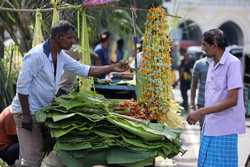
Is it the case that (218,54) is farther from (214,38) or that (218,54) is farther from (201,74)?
(201,74)

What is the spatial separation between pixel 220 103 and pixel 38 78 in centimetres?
161

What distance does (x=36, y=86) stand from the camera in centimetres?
561

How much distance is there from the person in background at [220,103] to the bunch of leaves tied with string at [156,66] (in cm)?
135

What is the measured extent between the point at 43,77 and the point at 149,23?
2.00 meters

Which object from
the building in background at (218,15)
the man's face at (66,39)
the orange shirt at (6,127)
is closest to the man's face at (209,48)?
the man's face at (66,39)

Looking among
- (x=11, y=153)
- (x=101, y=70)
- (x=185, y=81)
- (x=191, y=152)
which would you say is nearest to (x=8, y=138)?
(x=11, y=153)

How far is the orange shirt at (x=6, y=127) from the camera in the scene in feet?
20.7

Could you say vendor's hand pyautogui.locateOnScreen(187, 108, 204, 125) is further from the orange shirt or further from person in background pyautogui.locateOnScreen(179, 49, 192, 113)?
person in background pyautogui.locateOnScreen(179, 49, 192, 113)

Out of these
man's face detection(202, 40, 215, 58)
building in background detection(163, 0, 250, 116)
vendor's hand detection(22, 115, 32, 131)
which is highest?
building in background detection(163, 0, 250, 116)

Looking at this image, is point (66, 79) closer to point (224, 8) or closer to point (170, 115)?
point (170, 115)

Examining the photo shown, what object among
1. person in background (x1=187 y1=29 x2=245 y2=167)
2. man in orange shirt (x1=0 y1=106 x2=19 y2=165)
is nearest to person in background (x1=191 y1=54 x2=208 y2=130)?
person in background (x1=187 y1=29 x2=245 y2=167)

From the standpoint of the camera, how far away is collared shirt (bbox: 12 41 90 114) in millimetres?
5492

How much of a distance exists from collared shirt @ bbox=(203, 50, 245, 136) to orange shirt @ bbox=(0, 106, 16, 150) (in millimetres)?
1987

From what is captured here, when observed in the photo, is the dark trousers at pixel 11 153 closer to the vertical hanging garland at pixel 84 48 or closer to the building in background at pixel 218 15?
the vertical hanging garland at pixel 84 48
